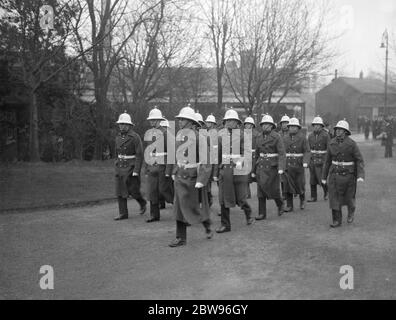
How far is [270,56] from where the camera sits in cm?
2072

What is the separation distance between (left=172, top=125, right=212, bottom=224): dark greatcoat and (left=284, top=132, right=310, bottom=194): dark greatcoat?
3.59 meters

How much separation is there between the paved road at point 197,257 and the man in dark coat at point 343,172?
1.25ft

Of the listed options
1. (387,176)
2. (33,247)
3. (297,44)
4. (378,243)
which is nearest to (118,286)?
(33,247)

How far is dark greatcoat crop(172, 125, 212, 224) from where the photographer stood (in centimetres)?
748

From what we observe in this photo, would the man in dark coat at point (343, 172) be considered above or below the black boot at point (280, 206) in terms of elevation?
above

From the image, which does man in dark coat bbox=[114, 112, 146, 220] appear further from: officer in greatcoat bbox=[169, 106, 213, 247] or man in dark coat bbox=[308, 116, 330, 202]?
man in dark coat bbox=[308, 116, 330, 202]

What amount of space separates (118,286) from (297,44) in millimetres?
18375

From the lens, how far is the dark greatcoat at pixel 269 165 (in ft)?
31.7

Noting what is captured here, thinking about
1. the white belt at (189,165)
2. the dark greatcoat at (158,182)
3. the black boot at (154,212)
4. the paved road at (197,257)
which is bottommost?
the paved road at (197,257)

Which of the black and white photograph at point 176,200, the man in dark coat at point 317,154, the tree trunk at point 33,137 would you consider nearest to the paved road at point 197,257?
the black and white photograph at point 176,200

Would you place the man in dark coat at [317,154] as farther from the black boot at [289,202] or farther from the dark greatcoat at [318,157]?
the black boot at [289,202]

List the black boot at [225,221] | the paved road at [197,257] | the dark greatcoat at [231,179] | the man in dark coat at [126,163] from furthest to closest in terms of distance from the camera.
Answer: the man in dark coat at [126,163] < the dark greatcoat at [231,179] < the black boot at [225,221] < the paved road at [197,257]

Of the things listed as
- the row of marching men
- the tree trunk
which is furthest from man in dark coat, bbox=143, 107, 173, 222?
the tree trunk

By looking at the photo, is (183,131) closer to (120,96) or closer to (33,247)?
(33,247)
